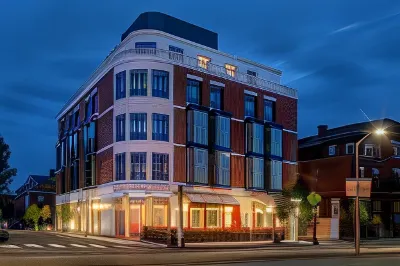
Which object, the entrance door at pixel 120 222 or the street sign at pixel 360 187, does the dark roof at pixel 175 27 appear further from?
the street sign at pixel 360 187

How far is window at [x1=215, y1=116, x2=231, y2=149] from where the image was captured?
6062 cm

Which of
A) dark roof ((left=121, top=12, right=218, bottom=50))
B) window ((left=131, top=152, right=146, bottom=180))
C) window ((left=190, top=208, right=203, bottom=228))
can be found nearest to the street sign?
window ((left=131, top=152, right=146, bottom=180))

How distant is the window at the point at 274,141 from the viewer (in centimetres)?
6719

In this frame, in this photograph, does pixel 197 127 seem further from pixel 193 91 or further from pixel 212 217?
pixel 212 217

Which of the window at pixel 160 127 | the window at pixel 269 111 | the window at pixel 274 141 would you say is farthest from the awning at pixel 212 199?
the window at pixel 269 111

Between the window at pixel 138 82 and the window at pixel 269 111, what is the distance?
1761 cm

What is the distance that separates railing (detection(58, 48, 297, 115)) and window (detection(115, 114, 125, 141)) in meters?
5.52

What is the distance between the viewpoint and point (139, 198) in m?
55.6

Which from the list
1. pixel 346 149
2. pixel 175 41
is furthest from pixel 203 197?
pixel 346 149

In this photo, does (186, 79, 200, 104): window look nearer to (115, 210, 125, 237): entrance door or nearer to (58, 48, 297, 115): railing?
(58, 48, 297, 115): railing

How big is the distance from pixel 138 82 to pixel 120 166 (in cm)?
790

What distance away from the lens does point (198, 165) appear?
5853 centimetres

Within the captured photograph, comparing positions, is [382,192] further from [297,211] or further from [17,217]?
[17,217]

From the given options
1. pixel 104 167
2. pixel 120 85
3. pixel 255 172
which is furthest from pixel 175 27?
pixel 255 172
